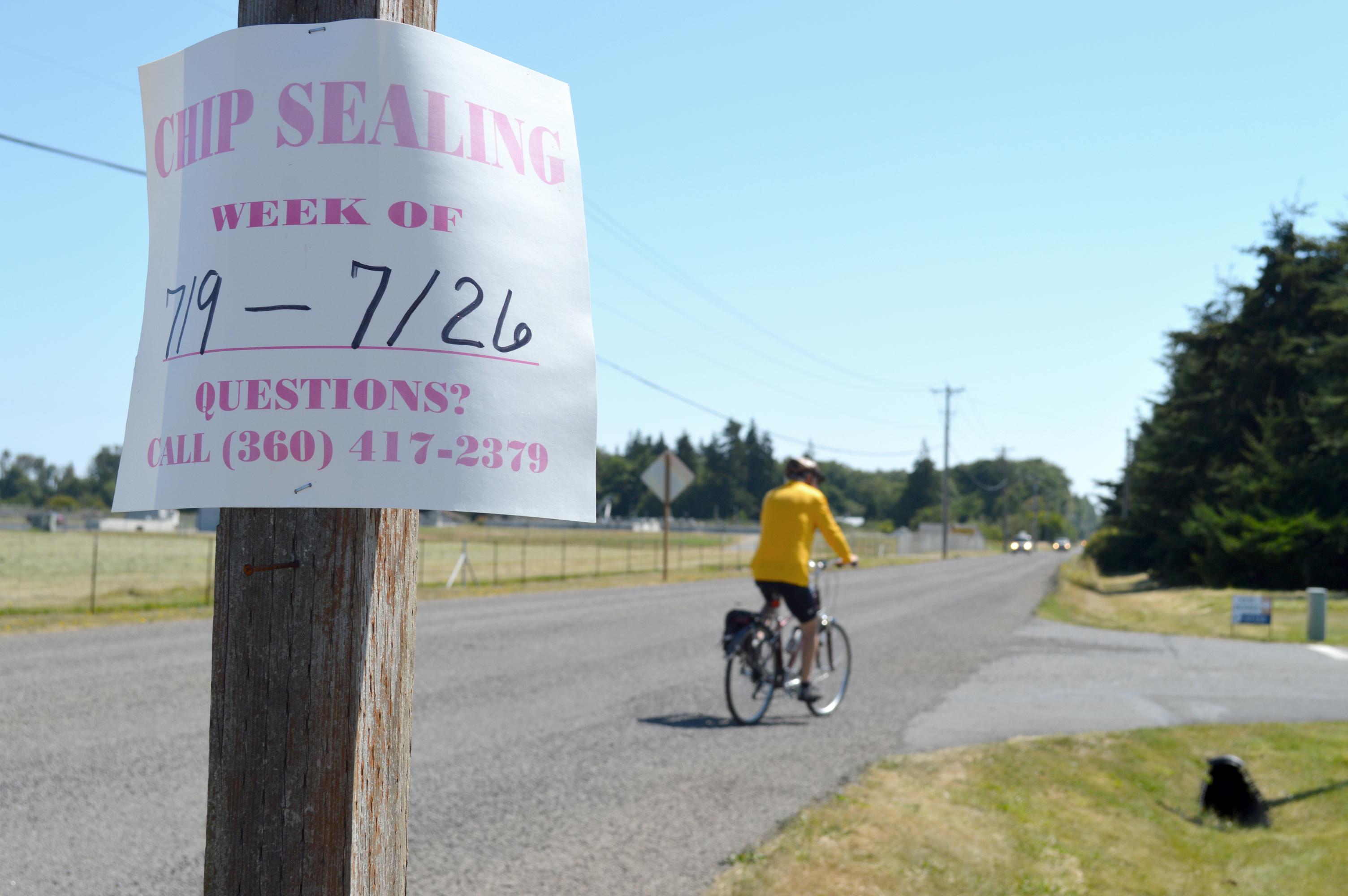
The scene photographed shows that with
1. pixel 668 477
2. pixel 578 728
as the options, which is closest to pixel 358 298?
pixel 578 728

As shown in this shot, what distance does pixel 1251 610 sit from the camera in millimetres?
15195

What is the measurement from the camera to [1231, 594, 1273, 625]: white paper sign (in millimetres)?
15031

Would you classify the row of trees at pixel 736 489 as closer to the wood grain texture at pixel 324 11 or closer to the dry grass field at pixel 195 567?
the dry grass field at pixel 195 567

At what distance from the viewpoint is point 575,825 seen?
16.3 feet

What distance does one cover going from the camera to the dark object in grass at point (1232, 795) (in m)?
5.83

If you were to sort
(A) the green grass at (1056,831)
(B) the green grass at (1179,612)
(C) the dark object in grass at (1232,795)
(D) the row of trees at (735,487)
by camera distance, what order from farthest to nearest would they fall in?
(D) the row of trees at (735,487) < (B) the green grass at (1179,612) < (C) the dark object in grass at (1232,795) < (A) the green grass at (1056,831)

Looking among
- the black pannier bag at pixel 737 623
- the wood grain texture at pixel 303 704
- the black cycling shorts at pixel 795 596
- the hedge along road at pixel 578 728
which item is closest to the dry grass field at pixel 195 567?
the hedge along road at pixel 578 728

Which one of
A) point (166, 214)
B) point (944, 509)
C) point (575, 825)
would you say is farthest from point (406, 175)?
point (944, 509)

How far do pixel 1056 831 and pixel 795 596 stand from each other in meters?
2.92

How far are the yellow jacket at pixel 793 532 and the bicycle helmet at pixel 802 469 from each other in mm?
168

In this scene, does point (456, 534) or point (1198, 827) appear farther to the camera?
point (456, 534)

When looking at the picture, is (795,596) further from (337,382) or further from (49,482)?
(49,482)

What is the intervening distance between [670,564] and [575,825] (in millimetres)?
38045

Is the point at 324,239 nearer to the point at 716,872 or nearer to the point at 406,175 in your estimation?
the point at 406,175
